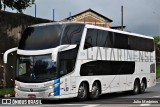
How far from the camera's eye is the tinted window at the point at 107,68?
2075cm

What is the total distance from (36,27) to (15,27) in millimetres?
11608

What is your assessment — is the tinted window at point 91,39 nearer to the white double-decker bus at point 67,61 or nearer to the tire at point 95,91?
the white double-decker bus at point 67,61

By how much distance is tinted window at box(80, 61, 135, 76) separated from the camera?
2075 centimetres

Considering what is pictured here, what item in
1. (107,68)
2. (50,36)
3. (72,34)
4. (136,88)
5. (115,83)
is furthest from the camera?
(136,88)

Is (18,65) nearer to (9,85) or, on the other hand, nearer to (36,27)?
(36,27)

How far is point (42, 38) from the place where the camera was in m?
19.5

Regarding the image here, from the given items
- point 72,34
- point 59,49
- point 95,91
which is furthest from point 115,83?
point 59,49

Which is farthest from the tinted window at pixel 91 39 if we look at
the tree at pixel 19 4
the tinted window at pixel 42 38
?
the tree at pixel 19 4

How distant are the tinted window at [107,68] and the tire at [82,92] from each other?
21.7 inches

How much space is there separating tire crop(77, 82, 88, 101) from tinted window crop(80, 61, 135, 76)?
552 mm

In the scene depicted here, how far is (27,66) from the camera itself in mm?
19375

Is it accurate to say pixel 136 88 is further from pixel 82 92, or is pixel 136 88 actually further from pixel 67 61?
pixel 67 61

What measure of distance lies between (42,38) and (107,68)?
453 cm

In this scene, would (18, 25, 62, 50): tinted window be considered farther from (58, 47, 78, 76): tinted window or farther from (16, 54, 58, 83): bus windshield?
(58, 47, 78, 76): tinted window
